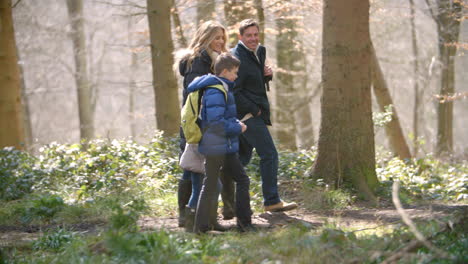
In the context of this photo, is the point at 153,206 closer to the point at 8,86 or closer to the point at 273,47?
the point at 8,86

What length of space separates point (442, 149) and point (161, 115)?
8534 mm

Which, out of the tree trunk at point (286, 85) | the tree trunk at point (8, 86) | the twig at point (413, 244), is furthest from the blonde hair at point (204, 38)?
the tree trunk at point (286, 85)

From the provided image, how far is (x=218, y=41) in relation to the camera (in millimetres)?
5719

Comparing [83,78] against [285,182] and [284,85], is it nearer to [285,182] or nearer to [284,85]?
[284,85]

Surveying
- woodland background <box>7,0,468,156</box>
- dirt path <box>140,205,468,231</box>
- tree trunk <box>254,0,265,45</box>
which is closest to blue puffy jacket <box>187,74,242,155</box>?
dirt path <box>140,205,468,231</box>

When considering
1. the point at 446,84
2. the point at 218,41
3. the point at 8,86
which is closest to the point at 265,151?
the point at 218,41

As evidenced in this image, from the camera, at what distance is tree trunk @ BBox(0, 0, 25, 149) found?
10.4m

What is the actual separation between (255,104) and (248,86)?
234 mm

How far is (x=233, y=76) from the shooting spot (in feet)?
16.9

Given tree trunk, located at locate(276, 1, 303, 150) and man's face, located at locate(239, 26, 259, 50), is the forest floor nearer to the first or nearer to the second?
man's face, located at locate(239, 26, 259, 50)

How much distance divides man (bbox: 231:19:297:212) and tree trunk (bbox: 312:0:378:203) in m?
1.41

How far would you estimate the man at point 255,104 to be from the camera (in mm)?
5988

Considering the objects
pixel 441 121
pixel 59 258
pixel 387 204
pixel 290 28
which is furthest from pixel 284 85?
pixel 59 258

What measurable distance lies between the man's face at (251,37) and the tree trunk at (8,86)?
622 centimetres
